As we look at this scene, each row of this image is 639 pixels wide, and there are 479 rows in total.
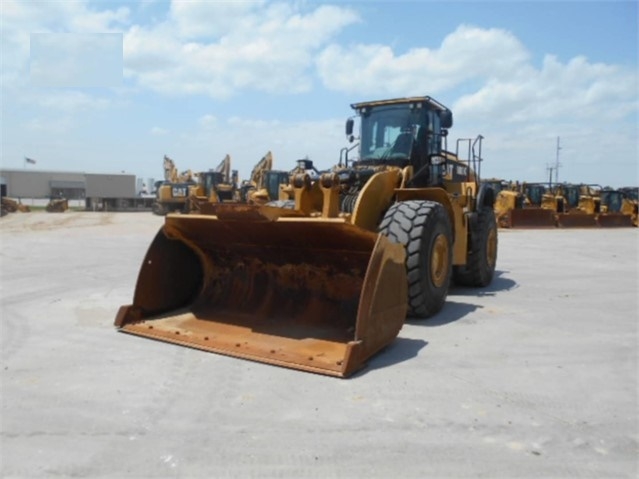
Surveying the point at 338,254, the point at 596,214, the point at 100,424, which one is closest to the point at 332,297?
the point at 338,254

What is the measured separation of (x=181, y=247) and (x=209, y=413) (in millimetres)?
3079

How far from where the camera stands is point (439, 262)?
22.1 ft

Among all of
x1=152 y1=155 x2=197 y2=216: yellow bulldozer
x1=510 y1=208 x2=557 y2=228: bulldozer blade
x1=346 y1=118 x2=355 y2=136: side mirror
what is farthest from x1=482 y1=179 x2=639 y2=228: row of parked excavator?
Answer: x1=152 y1=155 x2=197 y2=216: yellow bulldozer

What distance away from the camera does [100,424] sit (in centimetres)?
354

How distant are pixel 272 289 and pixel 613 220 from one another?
27.7m

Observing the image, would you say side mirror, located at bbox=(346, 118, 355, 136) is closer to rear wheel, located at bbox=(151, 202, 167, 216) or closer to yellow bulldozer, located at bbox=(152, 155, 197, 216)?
yellow bulldozer, located at bbox=(152, 155, 197, 216)

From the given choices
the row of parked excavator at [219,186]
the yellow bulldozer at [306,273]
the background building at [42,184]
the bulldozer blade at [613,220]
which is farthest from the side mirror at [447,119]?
the background building at [42,184]

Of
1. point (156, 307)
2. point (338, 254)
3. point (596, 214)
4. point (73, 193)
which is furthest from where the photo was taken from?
point (73, 193)

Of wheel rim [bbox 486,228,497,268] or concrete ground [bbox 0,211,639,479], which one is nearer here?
concrete ground [bbox 0,211,639,479]

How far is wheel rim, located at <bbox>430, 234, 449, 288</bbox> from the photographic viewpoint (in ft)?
21.4

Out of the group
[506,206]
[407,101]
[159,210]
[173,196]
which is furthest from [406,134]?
[159,210]

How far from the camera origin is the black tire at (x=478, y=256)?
890 cm

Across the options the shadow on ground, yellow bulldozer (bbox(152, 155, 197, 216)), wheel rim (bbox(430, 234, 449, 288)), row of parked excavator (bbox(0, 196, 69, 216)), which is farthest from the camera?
row of parked excavator (bbox(0, 196, 69, 216))

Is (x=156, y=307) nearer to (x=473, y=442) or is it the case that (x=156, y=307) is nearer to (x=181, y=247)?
(x=181, y=247)
